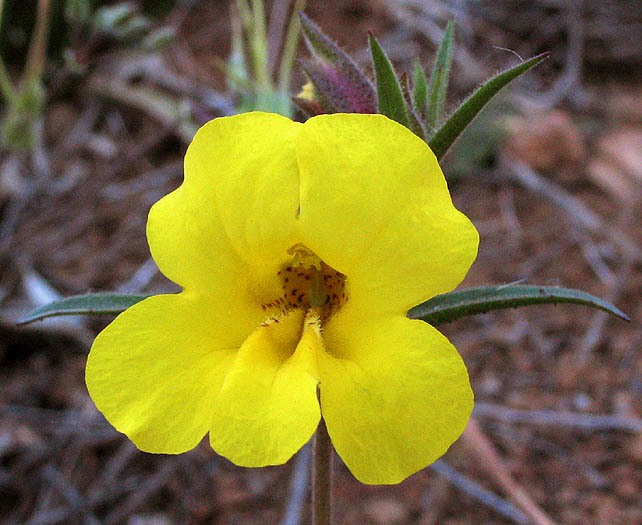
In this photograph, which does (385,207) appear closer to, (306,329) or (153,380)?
(306,329)

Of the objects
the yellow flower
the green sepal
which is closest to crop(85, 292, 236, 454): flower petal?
the yellow flower

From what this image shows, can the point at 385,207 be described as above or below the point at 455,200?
above

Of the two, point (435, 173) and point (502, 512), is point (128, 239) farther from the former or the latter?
point (435, 173)

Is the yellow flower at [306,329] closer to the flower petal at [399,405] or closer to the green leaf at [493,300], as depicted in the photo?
the flower petal at [399,405]

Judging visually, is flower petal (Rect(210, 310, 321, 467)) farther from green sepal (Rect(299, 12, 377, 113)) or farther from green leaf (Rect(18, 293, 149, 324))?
green sepal (Rect(299, 12, 377, 113))

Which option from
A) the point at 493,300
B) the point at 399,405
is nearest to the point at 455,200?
the point at 493,300

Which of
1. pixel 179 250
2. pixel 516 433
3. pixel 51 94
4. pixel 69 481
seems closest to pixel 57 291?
pixel 69 481
